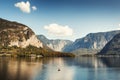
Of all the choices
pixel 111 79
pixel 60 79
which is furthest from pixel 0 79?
pixel 111 79

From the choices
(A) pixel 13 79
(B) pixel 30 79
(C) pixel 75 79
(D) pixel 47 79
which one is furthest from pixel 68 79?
(A) pixel 13 79

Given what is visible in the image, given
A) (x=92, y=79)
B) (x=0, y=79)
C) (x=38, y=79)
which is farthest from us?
(x=92, y=79)

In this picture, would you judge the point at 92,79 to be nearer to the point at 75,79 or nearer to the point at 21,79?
the point at 75,79

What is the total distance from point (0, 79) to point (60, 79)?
3221cm

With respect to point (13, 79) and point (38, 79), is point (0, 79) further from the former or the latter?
point (38, 79)

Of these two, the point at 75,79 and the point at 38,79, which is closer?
the point at 38,79

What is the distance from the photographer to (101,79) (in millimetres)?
130250

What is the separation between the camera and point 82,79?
5133 inches

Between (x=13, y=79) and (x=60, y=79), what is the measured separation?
26.0 meters

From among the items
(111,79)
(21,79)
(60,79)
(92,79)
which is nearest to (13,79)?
(21,79)

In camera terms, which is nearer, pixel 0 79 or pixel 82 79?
pixel 0 79

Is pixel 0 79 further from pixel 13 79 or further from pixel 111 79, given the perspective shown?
pixel 111 79

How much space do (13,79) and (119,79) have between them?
58238 mm

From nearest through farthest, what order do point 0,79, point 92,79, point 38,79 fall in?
point 0,79 → point 38,79 → point 92,79
